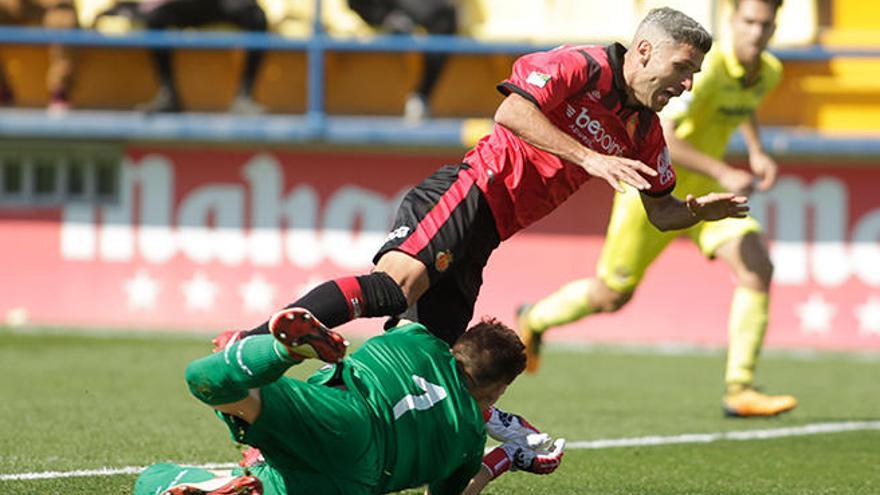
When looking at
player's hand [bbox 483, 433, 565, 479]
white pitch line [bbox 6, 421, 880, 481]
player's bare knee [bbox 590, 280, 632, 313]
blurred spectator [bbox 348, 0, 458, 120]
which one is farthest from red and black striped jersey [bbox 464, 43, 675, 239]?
blurred spectator [bbox 348, 0, 458, 120]

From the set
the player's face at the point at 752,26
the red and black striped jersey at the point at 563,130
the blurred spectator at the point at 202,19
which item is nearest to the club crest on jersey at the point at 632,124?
the red and black striped jersey at the point at 563,130

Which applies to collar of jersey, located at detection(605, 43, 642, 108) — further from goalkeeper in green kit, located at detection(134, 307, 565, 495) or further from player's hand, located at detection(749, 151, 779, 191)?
player's hand, located at detection(749, 151, 779, 191)

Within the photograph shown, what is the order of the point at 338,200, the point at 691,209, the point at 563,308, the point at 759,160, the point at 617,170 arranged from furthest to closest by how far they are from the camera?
the point at 338,200 < the point at 563,308 < the point at 759,160 < the point at 691,209 < the point at 617,170

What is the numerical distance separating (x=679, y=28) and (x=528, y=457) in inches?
66.2

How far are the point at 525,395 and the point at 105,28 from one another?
791 centimetres

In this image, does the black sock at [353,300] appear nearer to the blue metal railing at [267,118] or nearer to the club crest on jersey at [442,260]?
the club crest on jersey at [442,260]

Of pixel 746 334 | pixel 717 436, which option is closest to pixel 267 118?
pixel 746 334

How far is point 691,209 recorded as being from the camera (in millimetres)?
6664

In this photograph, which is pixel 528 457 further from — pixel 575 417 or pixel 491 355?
pixel 575 417

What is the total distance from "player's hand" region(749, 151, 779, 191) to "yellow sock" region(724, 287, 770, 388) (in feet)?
1.96

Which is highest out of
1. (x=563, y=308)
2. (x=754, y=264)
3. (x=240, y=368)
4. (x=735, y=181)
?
(x=240, y=368)

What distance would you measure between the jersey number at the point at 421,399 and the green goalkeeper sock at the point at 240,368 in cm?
42

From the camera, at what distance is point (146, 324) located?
15.4 metres

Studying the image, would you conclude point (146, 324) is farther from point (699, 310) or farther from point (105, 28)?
point (699, 310)
